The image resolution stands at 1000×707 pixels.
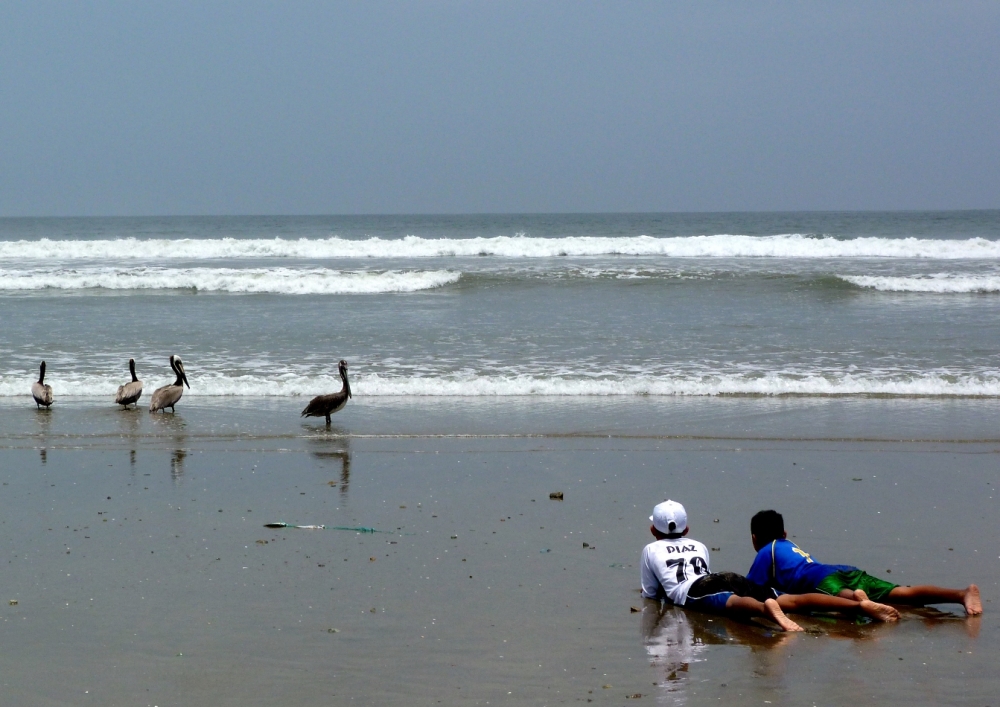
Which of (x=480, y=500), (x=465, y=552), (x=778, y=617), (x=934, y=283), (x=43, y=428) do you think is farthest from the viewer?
(x=934, y=283)

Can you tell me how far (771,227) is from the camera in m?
67.5

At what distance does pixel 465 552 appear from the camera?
5.95m

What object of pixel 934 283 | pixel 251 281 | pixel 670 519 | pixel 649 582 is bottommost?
pixel 649 582

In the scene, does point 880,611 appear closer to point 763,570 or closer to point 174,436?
point 763,570

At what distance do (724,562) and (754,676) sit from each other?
1610mm

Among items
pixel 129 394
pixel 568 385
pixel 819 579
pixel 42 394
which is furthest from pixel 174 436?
pixel 819 579

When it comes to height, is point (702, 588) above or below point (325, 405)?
below

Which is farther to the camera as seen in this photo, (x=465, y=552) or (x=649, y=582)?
(x=465, y=552)

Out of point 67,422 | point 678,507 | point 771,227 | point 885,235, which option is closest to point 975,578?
point 678,507

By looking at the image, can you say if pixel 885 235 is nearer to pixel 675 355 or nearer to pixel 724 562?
pixel 675 355

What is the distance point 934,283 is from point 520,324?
37.8 ft

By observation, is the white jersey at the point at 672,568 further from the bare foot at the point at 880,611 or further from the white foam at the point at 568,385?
the white foam at the point at 568,385

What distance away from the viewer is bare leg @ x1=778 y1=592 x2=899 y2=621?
4836 mm

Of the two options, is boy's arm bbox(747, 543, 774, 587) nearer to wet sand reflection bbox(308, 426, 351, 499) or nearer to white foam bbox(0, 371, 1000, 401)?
wet sand reflection bbox(308, 426, 351, 499)
